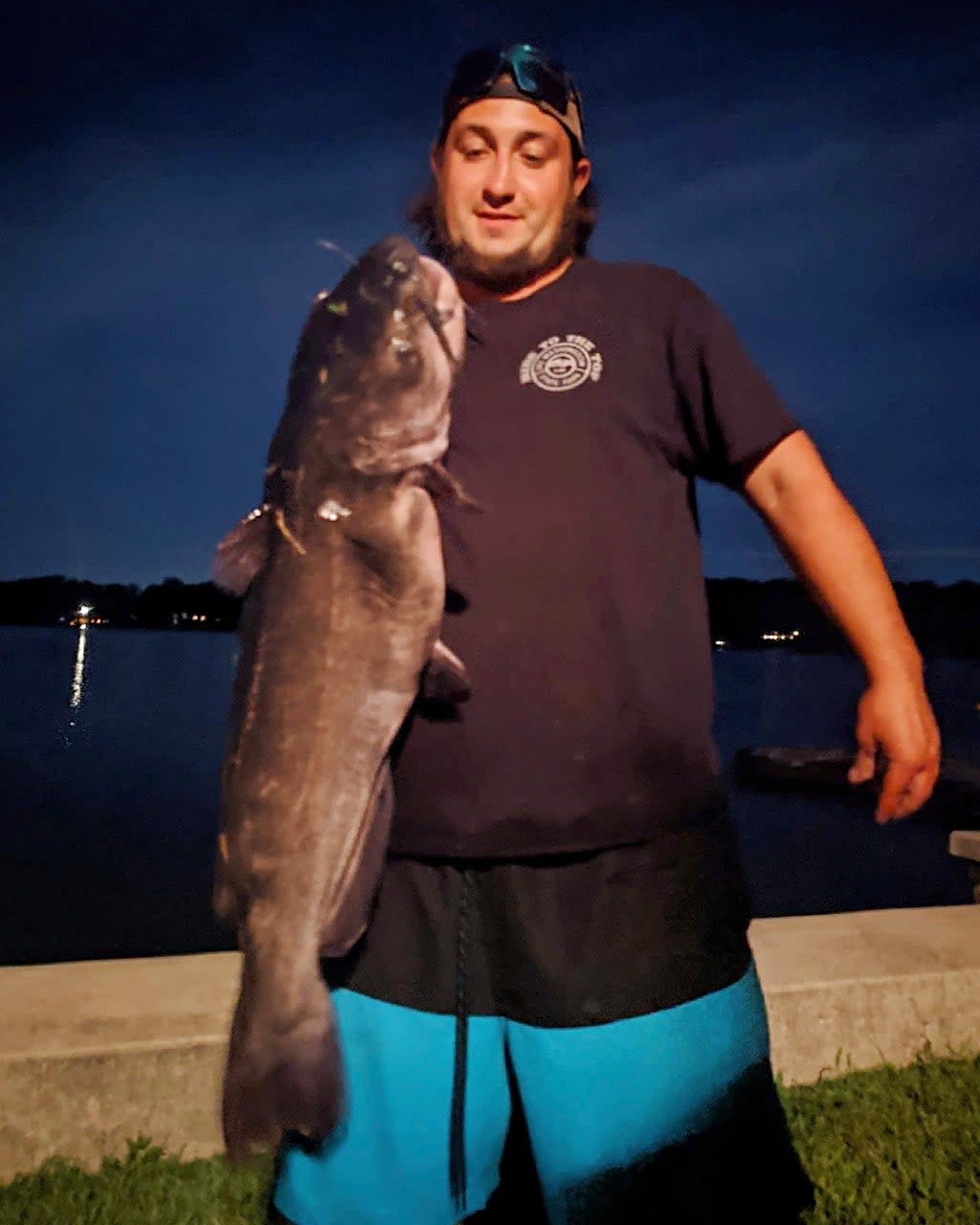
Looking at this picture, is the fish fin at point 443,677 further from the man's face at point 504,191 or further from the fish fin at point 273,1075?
the man's face at point 504,191

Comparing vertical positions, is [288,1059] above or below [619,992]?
below

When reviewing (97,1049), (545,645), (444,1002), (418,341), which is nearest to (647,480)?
(545,645)

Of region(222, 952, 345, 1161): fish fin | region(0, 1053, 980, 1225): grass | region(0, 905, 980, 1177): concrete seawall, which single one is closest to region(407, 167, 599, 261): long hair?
region(222, 952, 345, 1161): fish fin

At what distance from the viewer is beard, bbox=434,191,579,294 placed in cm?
228

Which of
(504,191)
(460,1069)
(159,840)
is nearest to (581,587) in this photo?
(504,191)

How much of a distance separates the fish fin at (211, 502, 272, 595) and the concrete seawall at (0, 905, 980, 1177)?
1.74 m

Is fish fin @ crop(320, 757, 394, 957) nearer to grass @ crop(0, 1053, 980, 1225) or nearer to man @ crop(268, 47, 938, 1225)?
man @ crop(268, 47, 938, 1225)

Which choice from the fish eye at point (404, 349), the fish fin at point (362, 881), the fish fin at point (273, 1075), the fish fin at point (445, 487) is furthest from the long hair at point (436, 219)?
the fish fin at point (273, 1075)

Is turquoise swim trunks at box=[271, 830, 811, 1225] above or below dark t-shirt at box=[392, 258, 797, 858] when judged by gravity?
below

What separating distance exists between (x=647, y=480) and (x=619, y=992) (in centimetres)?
108

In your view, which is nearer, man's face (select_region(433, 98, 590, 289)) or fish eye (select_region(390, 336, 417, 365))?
fish eye (select_region(390, 336, 417, 365))

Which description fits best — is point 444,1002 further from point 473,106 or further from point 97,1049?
point 473,106

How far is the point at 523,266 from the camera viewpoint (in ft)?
7.50

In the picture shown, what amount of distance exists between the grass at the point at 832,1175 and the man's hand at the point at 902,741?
1.63 metres
